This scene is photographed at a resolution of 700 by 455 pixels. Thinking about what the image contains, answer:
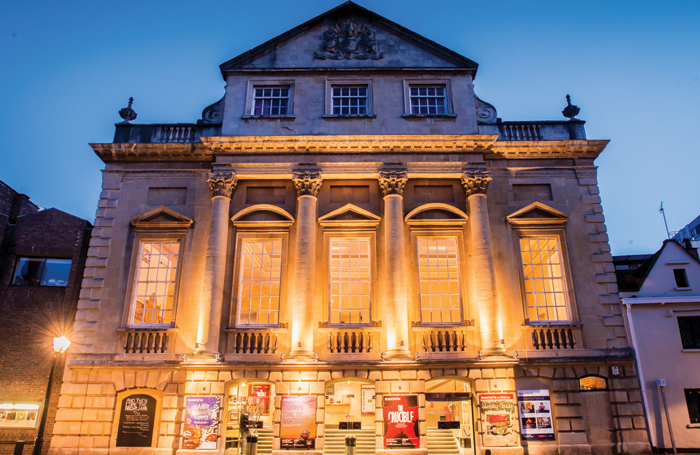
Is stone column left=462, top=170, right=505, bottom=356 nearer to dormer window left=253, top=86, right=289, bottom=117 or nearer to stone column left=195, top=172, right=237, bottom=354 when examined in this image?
dormer window left=253, top=86, right=289, bottom=117

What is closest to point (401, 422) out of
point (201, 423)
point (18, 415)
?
point (201, 423)

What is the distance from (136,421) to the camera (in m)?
15.8

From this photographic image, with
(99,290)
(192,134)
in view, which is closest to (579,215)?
(192,134)

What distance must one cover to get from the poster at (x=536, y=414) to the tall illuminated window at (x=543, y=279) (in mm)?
2695

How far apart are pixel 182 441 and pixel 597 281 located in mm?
15655

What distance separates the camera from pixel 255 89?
19.9 m

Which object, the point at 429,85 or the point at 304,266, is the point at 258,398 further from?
the point at 429,85

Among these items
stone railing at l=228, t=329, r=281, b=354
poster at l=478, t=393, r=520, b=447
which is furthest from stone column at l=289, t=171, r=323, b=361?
poster at l=478, t=393, r=520, b=447

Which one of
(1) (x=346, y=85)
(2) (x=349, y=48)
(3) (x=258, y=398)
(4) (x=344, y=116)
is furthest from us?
(2) (x=349, y=48)

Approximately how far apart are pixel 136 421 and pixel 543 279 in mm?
15493

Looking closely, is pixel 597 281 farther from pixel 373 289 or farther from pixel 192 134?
pixel 192 134

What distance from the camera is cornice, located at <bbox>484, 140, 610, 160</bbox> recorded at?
18.6 meters

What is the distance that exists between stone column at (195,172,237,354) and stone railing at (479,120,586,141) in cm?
1078

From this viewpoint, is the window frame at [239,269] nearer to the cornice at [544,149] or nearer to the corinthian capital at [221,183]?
the corinthian capital at [221,183]
